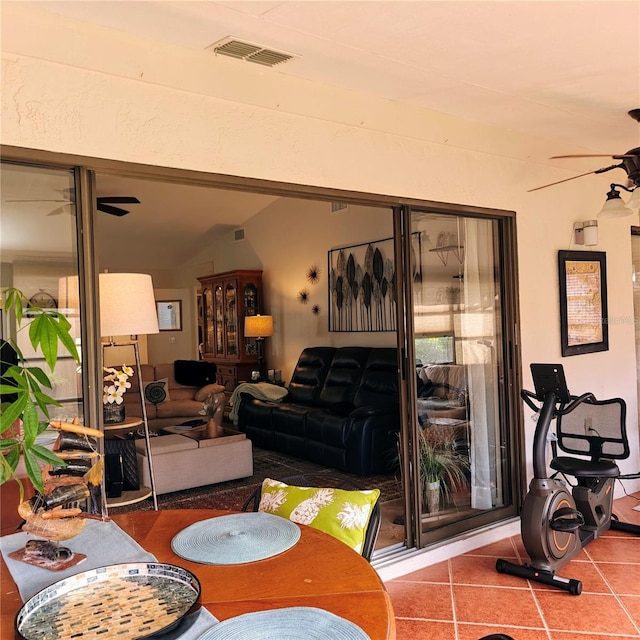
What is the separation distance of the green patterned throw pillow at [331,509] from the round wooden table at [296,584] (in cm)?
17

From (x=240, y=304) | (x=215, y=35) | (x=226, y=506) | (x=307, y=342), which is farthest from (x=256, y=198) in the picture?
(x=215, y=35)

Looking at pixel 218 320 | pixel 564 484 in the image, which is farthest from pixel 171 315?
pixel 564 484

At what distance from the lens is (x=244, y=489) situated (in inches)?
213

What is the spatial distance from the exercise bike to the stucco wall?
0.39 m

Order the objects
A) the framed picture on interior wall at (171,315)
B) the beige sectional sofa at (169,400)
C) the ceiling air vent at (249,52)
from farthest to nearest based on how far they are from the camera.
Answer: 1. the framed picture on interior wall at (171,315)
2. the beige sectional sofa at (169,400)
3. the ceiling air vent at (249,52)

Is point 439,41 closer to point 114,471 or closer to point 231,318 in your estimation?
point 114,471

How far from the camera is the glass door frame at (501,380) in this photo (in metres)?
3.71

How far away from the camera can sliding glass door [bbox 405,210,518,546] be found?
3.84m

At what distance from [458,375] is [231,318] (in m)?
5.64

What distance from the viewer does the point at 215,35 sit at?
2.61 meters

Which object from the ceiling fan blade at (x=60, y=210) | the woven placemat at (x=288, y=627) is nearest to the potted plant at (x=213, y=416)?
the ceiling fan blade at (x=60, y=210)

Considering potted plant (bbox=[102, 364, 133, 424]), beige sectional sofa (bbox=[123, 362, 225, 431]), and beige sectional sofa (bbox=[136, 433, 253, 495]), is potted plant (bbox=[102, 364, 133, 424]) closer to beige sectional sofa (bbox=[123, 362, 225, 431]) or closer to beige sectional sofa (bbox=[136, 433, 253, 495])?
beige sectional sofa (bbox=[136, 433, 253, 495])

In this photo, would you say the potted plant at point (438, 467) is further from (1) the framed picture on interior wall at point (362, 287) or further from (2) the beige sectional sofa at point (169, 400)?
(2) the beige sectional sofa at point (169, 400)

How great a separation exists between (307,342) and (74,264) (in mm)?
5699
